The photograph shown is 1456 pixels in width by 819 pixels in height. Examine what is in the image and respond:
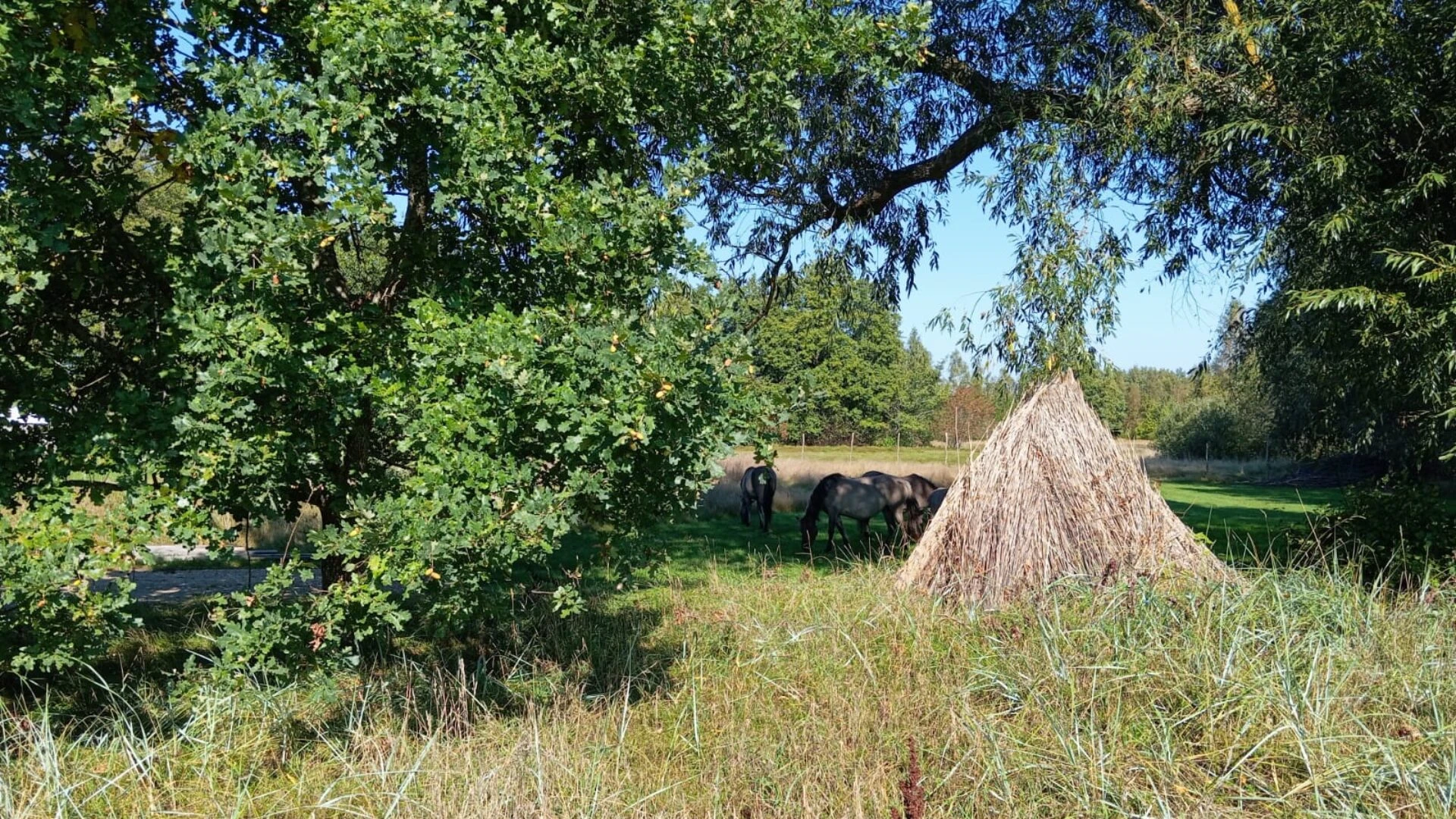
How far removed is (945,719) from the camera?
5.24 metres

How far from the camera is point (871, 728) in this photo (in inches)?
206

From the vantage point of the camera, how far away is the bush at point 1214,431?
44.5 meters

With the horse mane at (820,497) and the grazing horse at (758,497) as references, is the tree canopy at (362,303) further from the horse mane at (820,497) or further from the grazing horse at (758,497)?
the grazing horse at (758,497)

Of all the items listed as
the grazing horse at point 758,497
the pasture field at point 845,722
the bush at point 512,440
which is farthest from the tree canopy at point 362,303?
the grazing horse at point 758,497

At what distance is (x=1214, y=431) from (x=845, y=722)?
161 feet

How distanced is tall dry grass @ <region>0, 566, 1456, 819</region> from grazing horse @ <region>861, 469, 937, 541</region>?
24.4 feet

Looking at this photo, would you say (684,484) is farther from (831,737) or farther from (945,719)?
(945,719)

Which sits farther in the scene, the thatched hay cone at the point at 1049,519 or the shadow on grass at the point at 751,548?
the shadow on grass at the point at 751,548

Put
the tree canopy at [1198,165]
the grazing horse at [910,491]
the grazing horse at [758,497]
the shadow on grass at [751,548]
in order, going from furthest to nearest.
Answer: the grazing horse at [758,497]
the grazing horse at [910,491]
the shadow on grass at [751,548]
the tree canopy at [1198,165]

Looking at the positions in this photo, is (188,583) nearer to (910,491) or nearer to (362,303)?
(362,303)

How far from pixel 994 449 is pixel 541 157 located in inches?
207

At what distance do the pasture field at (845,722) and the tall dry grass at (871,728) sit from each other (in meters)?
0.02

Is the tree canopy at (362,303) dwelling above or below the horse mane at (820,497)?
above

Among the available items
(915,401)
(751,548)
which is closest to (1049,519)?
(751,548)
